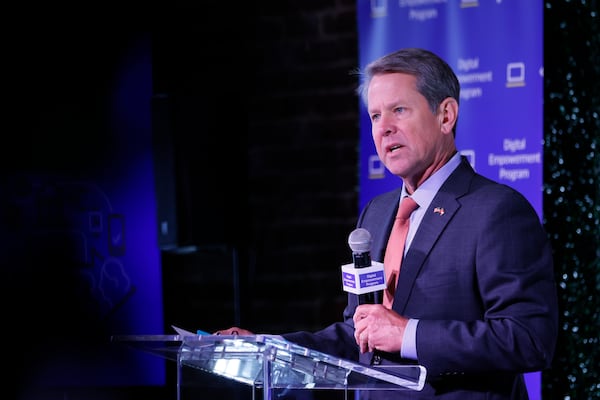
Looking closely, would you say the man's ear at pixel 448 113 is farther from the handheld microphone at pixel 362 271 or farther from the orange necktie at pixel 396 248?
the handheld microphone at pixel 362 271

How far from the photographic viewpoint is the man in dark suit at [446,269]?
1.63 meters

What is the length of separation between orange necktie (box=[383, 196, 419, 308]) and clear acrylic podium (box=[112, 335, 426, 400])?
0.41m

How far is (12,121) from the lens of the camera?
3.50 metres

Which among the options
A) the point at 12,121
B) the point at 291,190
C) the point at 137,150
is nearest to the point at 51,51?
the point at 12,121

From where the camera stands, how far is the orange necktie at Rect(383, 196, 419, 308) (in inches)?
73.4

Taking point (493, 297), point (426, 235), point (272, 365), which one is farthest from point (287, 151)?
point (272, 365)

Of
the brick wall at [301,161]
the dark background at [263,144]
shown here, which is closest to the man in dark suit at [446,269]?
the dark background at [263,144]

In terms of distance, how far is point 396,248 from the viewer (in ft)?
6.23

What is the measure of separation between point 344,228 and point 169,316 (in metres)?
0.97

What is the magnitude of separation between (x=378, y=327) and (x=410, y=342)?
0.08m

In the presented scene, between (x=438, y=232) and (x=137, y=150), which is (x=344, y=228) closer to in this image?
(x=137, y=150)

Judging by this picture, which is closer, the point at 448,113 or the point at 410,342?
the point at 410,342

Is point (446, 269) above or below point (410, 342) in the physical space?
above

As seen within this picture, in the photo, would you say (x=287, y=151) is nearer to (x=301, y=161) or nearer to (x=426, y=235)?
(x=301, y=161)
